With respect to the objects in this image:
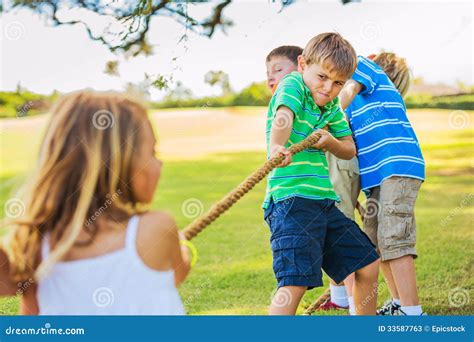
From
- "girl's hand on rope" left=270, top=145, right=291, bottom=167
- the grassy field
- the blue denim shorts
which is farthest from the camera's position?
the grassy field

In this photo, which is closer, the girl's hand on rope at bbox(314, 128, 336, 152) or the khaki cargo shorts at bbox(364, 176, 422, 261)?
the girl's hand on rope at bbox(314, 128, 336, 152)

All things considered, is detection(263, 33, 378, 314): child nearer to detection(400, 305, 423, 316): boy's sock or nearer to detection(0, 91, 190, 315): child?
detection(400, 305, 423, 316): boy's sock

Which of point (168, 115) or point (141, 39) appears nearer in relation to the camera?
point (141, 39)

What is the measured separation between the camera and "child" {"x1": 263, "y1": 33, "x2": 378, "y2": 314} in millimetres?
2857

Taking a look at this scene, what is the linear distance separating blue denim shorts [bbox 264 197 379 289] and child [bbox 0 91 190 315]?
0.86 meters

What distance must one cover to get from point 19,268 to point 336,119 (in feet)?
4.82

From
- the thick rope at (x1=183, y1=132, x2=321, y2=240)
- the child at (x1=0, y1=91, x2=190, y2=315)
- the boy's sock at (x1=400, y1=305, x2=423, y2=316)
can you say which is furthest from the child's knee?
the child at (x1=0, y1=91, x2=190, y2=315)

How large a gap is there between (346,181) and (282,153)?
880 millimetres

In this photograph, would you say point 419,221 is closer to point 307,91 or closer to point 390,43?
point 390,43

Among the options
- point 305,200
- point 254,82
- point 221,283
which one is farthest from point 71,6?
point 254,82

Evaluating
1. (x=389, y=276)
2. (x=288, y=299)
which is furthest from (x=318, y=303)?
(x=288, y=299)

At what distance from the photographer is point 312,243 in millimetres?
2863

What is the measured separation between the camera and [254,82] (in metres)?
6.01

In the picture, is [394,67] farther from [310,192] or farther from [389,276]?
[310,192]
